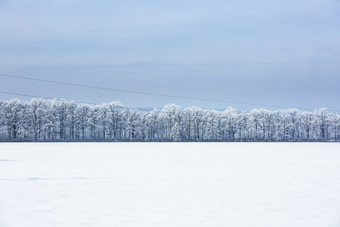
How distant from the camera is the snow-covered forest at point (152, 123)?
89.5 meters

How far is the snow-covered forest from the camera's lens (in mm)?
89500

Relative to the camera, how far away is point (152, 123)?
106 m
